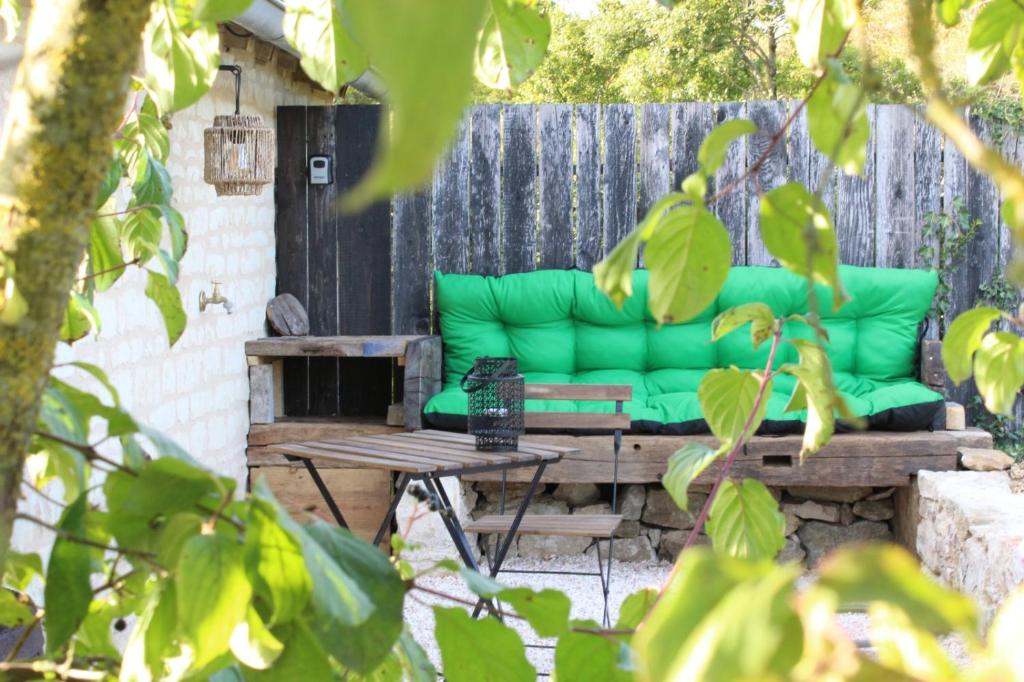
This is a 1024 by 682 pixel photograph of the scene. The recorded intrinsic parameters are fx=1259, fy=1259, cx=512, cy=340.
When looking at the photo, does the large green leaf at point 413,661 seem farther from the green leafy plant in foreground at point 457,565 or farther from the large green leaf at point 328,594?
the large green leaf at point 328,594

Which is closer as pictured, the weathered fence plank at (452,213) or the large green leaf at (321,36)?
the large green leaf at (321,36)

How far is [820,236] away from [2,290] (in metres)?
0.34

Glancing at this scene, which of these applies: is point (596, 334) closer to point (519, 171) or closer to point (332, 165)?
point (519, 171)

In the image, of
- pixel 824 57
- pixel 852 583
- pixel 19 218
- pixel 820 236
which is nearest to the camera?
pixel 852 583

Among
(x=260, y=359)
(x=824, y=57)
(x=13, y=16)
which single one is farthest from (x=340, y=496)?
(x=824, y=57)

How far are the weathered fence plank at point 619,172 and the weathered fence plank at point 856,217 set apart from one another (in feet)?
3.21

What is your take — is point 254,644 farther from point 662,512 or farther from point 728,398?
point 662,512

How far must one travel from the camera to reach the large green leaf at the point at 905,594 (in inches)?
10.0

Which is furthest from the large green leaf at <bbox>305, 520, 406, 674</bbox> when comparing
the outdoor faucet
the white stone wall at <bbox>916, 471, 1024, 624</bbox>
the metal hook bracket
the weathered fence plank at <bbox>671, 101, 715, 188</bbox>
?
the weathered fence plank at <bbox>671, 101, 715, 188</bbox>

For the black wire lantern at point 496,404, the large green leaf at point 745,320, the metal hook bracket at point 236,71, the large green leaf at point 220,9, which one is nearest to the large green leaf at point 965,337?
the large green leaf at point 745,320

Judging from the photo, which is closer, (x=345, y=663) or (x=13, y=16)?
(x=345, y=663)

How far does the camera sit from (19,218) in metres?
0.44

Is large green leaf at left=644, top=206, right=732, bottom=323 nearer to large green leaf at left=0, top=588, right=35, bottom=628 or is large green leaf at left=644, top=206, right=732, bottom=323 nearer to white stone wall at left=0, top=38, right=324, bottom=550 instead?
→ large green leaf at left=0, top=588, right=35, bottom=628

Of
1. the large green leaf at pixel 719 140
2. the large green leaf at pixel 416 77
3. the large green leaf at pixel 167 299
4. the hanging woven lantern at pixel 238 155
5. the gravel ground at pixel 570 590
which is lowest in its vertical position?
the gravel ground at pixel 570 590
